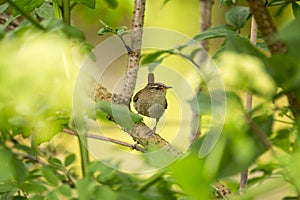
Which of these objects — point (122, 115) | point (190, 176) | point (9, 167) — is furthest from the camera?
point (9, 167)

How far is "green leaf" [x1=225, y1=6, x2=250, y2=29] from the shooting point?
627mm

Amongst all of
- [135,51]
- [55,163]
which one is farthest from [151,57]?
[55,163]

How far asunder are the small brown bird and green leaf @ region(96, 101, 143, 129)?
1.5 inches

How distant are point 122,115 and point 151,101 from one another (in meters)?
0.05

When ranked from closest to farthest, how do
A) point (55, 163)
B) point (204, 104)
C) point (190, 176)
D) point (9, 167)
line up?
point (190, 176), point (204, 104), point (9, 167), point (55, 163)

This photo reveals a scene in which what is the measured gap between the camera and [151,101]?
0.52m

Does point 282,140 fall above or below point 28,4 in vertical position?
below

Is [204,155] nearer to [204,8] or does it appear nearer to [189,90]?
[189,90]

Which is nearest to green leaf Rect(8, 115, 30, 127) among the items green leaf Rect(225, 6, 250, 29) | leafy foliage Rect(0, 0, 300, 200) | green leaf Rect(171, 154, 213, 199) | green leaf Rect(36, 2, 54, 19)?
leafy foliage Rect(0, 0, 300, 200)

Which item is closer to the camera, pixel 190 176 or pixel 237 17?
pixel 190 176

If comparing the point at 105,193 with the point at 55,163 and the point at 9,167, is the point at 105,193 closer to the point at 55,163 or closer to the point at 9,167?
the point at 9,167

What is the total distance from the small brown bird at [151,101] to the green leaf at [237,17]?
14 centimetres

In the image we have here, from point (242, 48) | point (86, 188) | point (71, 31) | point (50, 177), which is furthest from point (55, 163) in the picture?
point (242, 48)

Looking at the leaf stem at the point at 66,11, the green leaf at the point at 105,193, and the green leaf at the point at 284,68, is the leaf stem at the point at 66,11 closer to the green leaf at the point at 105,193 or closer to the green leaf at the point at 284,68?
the green leaf at the point at 105,193
